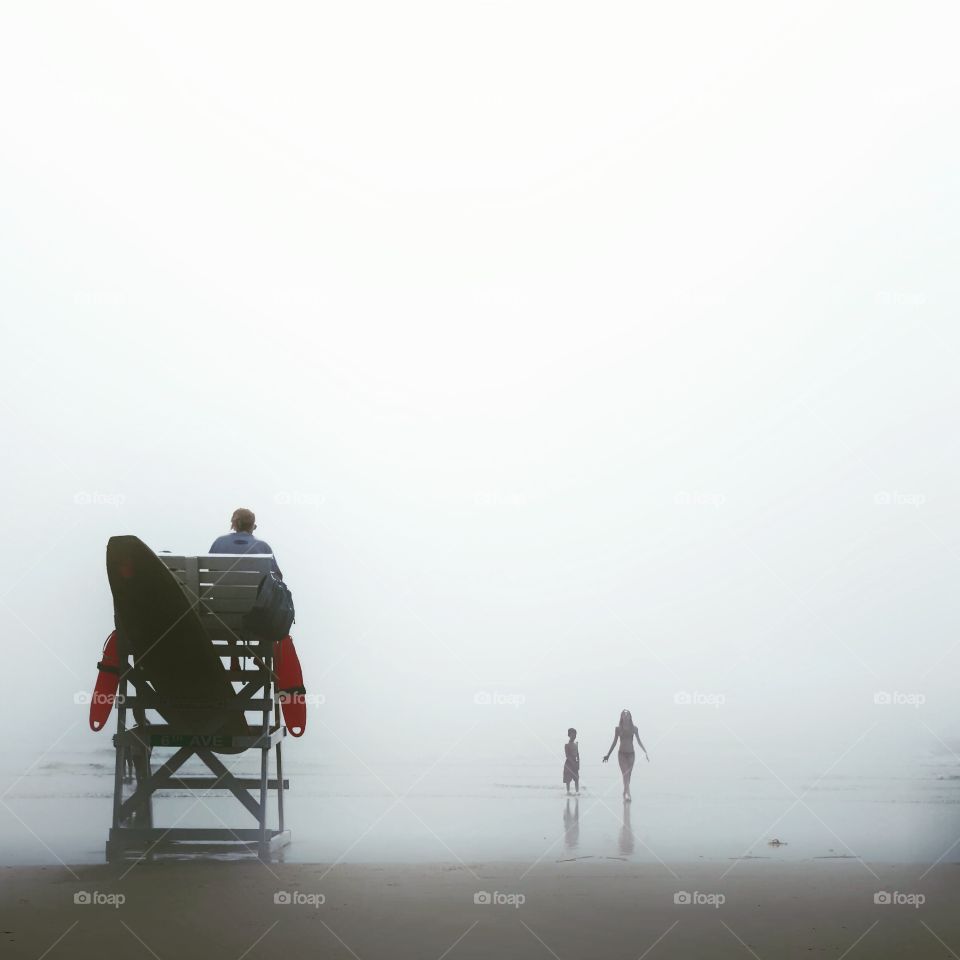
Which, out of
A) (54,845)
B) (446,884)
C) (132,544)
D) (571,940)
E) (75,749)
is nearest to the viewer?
(571,940)

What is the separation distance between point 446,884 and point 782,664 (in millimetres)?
9897

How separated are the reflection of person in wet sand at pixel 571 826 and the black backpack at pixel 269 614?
175 centimetres

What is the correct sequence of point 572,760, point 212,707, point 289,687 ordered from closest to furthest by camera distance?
point 212,707 → point 289,687 → point 572,760

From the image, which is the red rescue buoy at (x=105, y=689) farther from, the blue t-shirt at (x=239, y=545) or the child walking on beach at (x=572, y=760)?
the child walking on beach at (x=572, y=760)

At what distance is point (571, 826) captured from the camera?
5910 mm

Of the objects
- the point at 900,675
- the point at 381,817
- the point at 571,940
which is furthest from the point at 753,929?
the point at 900,675

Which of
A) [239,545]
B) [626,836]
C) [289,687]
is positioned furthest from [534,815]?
[239,545]

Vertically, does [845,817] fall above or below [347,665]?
below

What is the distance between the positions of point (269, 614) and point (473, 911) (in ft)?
5.30

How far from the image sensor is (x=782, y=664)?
1309 centimetres

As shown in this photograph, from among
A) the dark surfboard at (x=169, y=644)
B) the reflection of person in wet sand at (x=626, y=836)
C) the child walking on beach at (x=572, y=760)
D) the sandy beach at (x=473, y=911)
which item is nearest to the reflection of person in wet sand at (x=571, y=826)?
the reflection of person in wet sand at (x=626, y=836)

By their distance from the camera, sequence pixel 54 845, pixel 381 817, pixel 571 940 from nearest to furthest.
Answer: pixel 571 940 → pixel 54 845 → pixel 381 817

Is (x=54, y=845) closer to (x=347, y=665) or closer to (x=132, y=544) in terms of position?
(x=132, y=544)

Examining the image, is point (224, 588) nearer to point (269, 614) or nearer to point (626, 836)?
point (269, 614)
